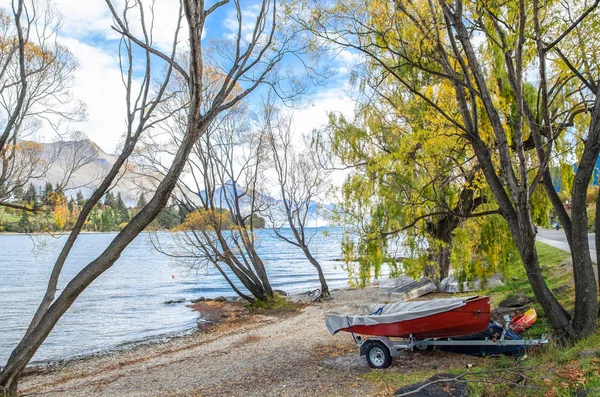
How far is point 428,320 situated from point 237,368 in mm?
4262

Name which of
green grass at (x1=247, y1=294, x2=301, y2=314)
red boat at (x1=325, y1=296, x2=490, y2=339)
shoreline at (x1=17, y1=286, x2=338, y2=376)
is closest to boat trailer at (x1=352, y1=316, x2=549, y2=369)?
red boat at (x1=325, y1=296, x2=490, y2=339)

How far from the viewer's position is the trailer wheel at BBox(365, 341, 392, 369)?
25.4 ft

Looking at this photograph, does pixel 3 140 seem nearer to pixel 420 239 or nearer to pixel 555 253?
pixel 420 239

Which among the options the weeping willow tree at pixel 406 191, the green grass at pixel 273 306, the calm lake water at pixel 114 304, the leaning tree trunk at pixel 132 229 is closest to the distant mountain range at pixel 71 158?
the calm lake water at pixel 114 304

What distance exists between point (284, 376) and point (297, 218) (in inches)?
553

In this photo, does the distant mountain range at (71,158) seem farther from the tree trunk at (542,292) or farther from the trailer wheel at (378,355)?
the tree trunk at (542,292)

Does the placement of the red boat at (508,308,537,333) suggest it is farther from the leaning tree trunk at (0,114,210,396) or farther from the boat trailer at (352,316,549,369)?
the leaning tree trunk at (0,114,210,396)

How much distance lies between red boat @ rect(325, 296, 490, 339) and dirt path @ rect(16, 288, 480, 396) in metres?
0.58

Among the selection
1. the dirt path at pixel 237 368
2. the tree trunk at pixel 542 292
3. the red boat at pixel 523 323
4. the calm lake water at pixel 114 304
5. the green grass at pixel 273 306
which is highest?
the tree trunk at pixel 542 292

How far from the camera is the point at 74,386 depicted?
10172 millimetres

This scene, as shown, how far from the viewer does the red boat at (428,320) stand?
24.5 ft

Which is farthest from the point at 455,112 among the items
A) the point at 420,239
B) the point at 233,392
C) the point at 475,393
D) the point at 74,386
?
the point at 74,386

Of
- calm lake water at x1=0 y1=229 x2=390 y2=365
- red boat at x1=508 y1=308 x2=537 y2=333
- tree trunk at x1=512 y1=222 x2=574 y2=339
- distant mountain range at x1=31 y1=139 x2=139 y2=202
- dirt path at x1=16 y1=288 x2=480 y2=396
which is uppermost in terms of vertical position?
distant mountain range at x1=31 y1=139 x2=139 y2=202

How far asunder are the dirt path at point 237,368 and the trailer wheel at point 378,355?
15 centimetres
